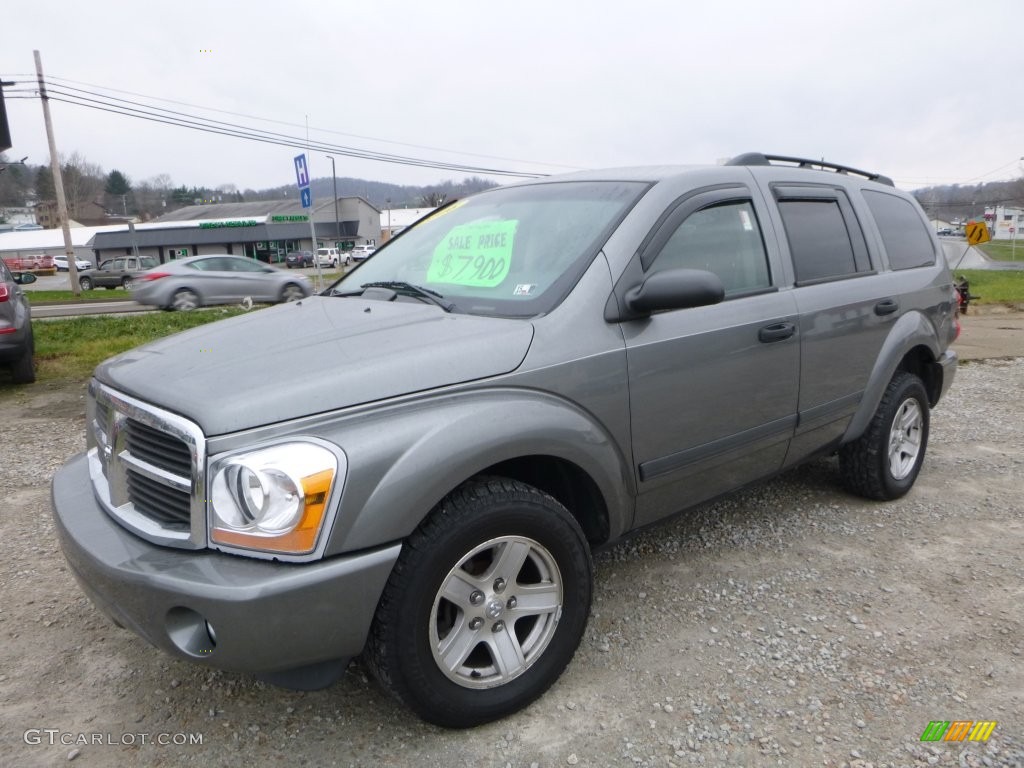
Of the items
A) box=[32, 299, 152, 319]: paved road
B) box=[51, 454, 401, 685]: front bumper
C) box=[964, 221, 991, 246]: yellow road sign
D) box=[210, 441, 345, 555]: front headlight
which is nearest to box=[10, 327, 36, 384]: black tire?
box=[51, 454, 401, 685]: front bumper

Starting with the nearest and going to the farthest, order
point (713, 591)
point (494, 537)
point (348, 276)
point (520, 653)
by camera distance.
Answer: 1. point (494, 537)
2. point (520, 653)
3. point (713, 591)
4. point (348, 276)

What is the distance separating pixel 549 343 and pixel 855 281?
2021 mm

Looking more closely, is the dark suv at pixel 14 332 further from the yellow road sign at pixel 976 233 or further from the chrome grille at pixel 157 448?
the yellow road sign at pixel 976 233

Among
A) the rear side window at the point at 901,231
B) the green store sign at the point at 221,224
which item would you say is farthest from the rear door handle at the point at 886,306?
the green store sign at the point at 221,224

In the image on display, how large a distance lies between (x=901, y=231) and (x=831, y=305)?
1178 millimetres

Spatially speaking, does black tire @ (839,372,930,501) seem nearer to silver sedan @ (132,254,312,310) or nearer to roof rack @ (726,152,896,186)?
roof rack @ (726,152,896,186)

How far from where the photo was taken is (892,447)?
13.4 feet

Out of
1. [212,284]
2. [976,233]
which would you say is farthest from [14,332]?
[976,233]

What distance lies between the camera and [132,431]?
2238 millimetres

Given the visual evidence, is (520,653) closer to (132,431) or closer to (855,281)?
(132,431)

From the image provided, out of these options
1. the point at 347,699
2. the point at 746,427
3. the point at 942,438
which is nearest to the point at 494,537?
the point at 347,699

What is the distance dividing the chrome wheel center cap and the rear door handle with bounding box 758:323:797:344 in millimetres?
1565

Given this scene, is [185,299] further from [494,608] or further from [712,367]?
[494,608]

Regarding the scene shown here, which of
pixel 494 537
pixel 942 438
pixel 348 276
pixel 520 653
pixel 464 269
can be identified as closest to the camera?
pixel 494 537
